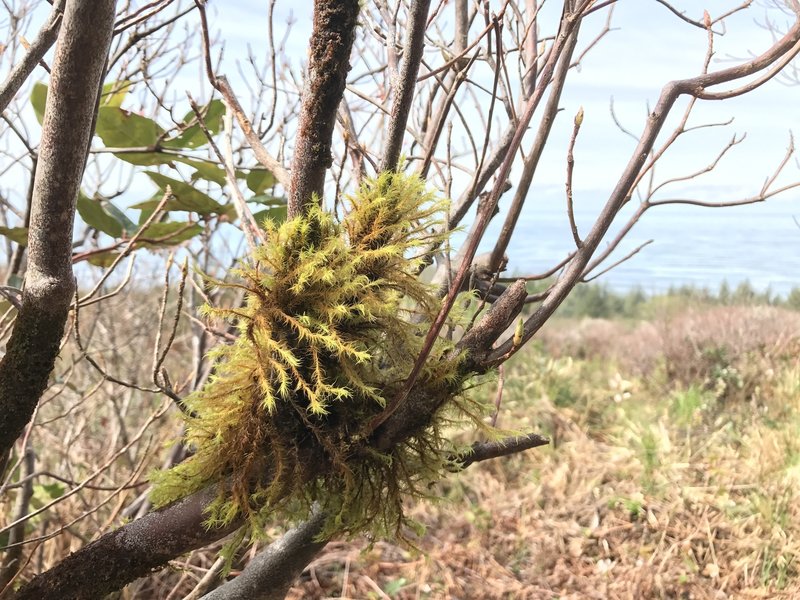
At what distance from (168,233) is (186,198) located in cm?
11

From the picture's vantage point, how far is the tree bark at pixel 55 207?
0.64 m

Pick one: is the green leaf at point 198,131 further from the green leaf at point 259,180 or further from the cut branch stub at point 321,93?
the cut branch stub at point 321,93

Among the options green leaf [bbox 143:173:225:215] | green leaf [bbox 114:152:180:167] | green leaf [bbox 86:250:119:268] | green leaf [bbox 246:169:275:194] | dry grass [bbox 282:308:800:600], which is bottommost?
dry grass [bbox 282:308:800:600]

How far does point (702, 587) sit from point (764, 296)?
5.61 metres

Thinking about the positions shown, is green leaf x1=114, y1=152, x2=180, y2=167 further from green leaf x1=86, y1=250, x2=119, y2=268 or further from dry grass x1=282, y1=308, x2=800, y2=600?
dry grass x1=282, y1=308, x2=800, y2=600

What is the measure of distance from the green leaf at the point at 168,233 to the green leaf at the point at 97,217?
61mm

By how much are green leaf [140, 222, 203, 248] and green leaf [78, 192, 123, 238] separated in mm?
61

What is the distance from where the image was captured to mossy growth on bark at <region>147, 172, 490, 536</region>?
0.77m

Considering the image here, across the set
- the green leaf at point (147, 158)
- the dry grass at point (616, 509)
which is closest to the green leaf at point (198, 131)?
the green leaf at point (147, 158)

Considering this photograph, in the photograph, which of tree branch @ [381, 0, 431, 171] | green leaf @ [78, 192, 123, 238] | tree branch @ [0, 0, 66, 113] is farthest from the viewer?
green leaf @ [78, 192, 123, 238]

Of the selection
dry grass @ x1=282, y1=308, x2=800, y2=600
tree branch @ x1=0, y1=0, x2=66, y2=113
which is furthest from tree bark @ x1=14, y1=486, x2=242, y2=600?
dry grass @ x1=282, y1=308, x2=800, y2=600

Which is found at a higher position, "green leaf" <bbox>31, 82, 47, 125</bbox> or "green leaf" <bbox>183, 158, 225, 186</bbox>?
"green leaf" <bbox>31, 82, 47, 125</bbox>

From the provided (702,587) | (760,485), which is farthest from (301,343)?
(760,485)

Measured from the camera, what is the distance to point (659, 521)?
348 centimetres
